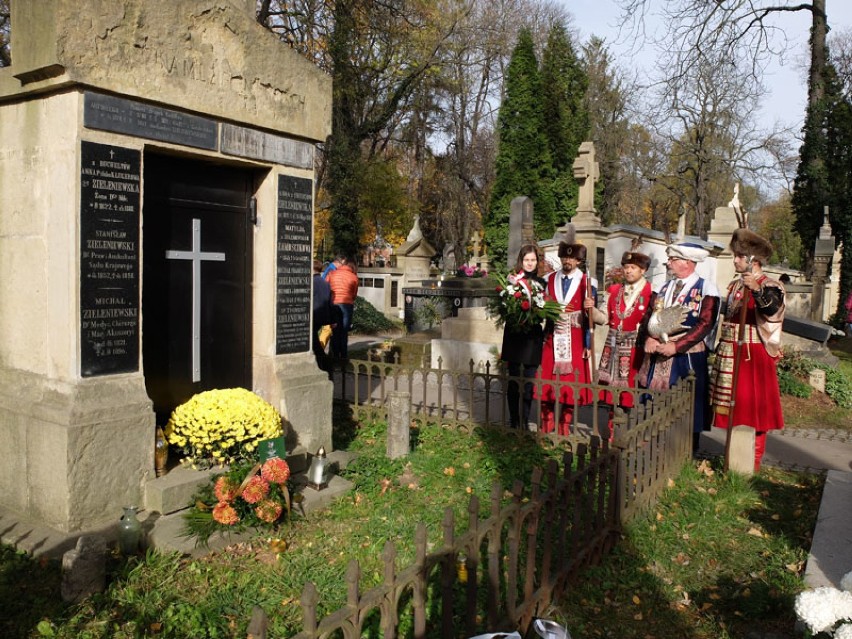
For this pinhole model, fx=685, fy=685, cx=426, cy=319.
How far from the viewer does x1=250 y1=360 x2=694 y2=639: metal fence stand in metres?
2.30

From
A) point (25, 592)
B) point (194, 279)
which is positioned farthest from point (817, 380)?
point (25, 592)

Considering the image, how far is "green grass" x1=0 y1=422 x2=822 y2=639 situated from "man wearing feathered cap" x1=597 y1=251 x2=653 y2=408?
1199 mm

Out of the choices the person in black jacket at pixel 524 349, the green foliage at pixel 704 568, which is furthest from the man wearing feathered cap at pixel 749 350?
the person in black jacket at pixel 524 349

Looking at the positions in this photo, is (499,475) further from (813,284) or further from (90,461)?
(813,284)

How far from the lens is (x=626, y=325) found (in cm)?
631

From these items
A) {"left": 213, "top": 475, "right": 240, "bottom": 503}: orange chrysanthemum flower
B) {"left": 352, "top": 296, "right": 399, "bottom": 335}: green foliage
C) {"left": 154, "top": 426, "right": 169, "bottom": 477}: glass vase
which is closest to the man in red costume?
{"left": 213, "top": 475, "right": 240, "bottom": 503}: orange chrysanthemum flower

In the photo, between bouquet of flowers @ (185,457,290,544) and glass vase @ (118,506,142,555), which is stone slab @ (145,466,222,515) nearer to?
bouquet of flowers @ (185,457,290,544)

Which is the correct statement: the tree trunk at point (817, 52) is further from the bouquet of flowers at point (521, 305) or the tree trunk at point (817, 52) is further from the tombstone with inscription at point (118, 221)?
the tombstone with inscription at point (118, 221)

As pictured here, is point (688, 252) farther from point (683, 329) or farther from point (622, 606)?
point (622, 606)

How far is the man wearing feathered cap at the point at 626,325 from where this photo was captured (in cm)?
620

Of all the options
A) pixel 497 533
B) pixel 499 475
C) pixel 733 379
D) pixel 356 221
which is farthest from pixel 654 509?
pixel 356 221

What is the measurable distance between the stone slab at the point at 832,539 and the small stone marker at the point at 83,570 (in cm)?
369

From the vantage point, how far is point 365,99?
23828mm

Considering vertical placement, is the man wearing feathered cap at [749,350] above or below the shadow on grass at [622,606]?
above
